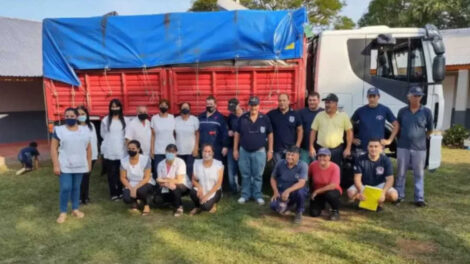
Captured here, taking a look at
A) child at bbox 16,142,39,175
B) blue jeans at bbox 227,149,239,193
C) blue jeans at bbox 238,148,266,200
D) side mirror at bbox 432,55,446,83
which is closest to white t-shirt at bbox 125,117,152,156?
blue jeans at bbox 227,149,239,193

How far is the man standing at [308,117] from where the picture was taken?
16.2ft

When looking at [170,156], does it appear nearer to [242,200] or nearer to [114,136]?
[114,136]

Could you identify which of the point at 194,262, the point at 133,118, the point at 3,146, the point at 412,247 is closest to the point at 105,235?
the point at 194,262

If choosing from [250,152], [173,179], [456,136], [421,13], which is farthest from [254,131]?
[421,13]

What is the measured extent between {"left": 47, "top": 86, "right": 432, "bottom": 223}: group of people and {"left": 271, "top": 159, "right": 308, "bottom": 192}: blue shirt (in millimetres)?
12

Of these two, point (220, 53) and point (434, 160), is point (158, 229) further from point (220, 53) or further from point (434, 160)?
point (434, 160)

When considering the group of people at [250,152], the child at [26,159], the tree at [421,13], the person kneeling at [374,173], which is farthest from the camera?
the tree at [421,13]

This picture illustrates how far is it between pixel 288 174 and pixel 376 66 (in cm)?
239

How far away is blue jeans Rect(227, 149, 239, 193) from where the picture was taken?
17.5ft

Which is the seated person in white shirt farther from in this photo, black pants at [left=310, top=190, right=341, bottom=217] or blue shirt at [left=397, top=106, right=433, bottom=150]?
blue shirt at [left=397, top=106, right=433, bottom=150]

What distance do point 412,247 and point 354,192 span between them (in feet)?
3.57

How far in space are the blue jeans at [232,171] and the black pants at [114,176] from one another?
1.62 metres

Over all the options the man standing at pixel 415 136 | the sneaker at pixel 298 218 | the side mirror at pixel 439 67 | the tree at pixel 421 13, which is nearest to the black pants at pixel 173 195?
the sneaker at pixel 298 218

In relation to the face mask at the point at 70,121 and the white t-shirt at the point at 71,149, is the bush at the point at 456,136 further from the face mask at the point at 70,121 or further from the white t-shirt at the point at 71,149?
the face mask at the point at 70,121
